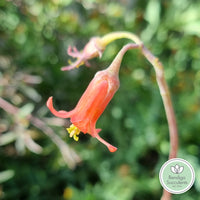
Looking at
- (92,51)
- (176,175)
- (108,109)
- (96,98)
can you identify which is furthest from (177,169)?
(108,109)

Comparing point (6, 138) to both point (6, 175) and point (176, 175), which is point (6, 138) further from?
point (176, 175)

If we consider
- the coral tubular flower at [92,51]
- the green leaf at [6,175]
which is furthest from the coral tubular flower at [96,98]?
the green leaf at [6,175]

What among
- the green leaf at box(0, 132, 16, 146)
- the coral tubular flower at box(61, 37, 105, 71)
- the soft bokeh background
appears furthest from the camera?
the soft bokeh background

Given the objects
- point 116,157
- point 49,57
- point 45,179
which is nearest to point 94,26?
point 49,57

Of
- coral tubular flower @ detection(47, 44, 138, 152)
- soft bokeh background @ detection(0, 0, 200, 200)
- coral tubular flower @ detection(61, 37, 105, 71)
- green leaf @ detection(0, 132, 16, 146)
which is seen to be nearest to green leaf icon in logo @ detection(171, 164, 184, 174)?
coral tubular flower @ detection(47, 44, 138, 152)

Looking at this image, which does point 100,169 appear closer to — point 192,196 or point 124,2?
point 192,196

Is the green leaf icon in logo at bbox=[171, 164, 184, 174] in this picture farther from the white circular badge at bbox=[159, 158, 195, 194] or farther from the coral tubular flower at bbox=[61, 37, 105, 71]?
the coral tubular flower at bbox=[61, 37, 105, 71]

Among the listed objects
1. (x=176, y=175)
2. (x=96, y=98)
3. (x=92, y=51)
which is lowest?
(x=176, y=175)

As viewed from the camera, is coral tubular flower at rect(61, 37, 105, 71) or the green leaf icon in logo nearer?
the green leaf icon in logo

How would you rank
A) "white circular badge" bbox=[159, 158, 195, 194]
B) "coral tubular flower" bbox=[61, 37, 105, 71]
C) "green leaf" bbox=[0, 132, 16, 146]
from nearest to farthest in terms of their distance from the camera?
"white circular badge" bbox=[159, 158, 195, 194], "coral tubular flower" bbox=[61, 37, 105, 71], "green leaf" bbox=[0, 132, 16, 146]
